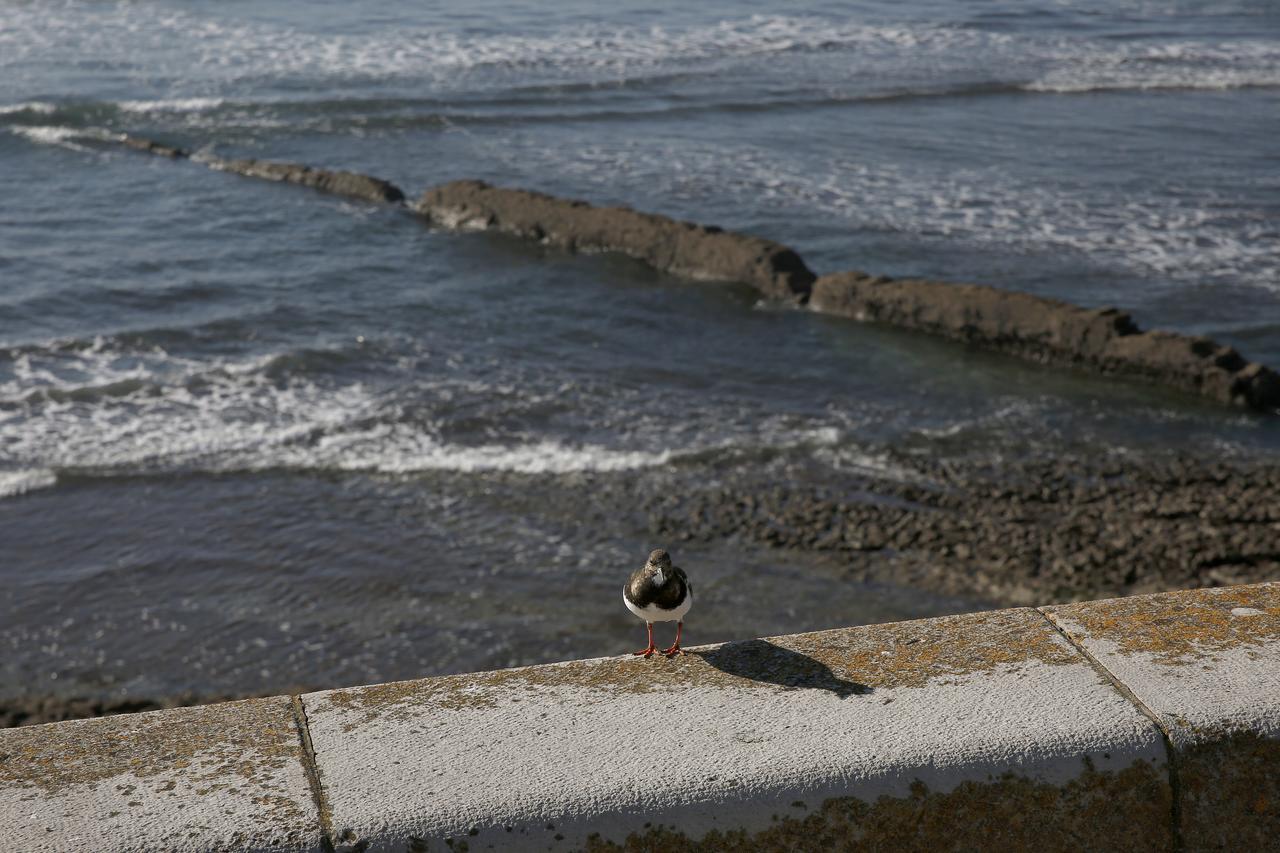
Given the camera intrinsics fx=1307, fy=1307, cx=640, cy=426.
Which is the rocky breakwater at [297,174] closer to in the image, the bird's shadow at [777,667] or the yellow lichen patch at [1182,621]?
the bird's shadow at [777,667]

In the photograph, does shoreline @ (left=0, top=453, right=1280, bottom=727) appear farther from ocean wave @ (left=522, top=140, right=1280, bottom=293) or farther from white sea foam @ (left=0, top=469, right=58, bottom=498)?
ocean wave @ (left=522, top=140, right=1280, bottom=293)

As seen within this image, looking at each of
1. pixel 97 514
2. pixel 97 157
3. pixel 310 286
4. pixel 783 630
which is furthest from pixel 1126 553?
pixel 97 157

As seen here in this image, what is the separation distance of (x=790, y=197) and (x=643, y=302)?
15.4 ft

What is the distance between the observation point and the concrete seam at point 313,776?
194 centimetres

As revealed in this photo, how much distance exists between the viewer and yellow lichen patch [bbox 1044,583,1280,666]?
7.86 ft

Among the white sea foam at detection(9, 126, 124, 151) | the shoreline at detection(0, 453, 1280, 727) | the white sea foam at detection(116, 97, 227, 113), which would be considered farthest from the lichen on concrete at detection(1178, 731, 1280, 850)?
the white sea foam at detection(116, 97, 227, 113)

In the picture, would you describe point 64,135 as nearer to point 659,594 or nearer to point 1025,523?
point 1025,523

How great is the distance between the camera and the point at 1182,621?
251 centimetres

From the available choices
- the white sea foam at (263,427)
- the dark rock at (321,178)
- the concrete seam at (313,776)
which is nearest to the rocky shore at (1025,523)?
the white sea foam at (263,427)

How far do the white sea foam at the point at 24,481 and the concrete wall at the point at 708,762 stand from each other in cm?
943

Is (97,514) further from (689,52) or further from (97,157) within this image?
(689,52)

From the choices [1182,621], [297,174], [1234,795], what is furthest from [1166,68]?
[1234,795]

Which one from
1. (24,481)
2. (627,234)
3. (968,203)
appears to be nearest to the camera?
(24,481)

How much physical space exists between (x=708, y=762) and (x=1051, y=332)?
1254cm
